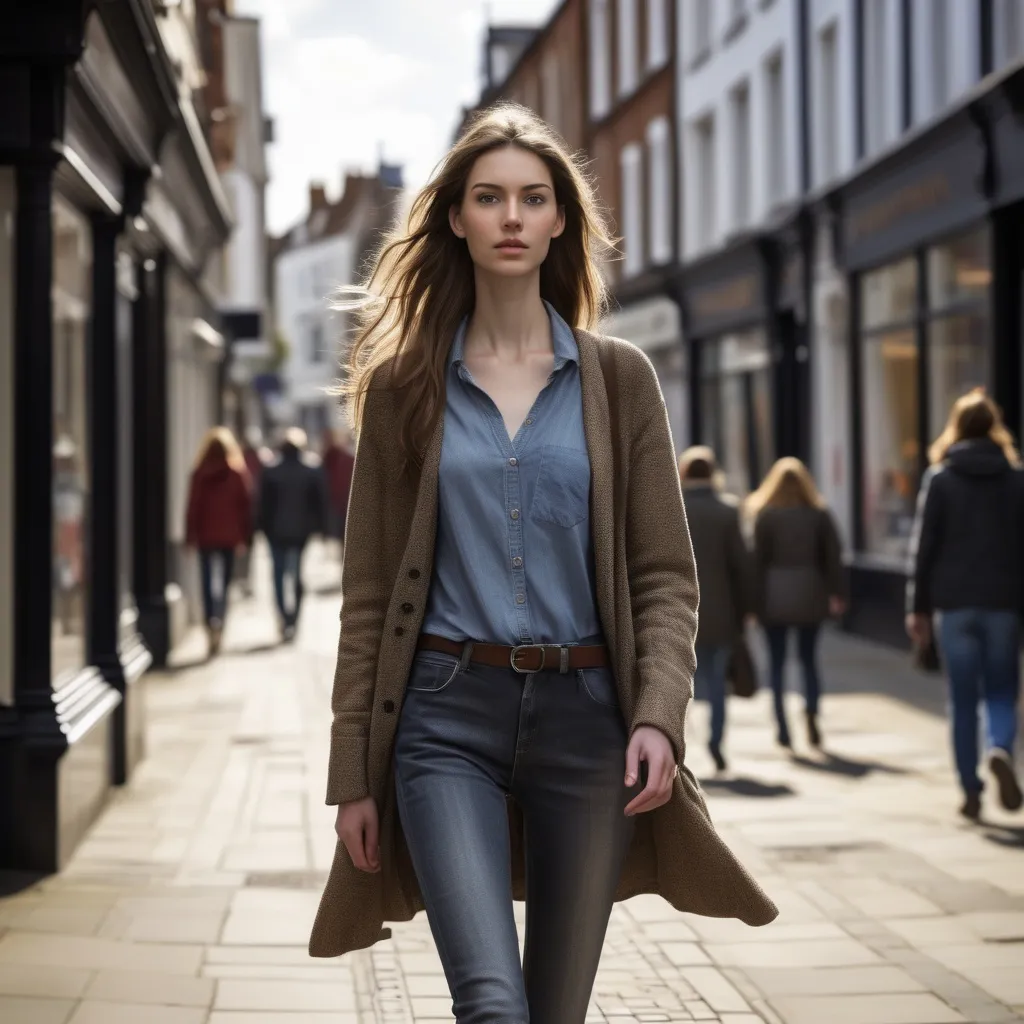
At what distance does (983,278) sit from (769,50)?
28.0ft

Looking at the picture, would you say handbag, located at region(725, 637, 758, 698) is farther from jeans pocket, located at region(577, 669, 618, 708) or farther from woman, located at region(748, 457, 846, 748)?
jeans pocket, located at region(577, 669, 618, 708)

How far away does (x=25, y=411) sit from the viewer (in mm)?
7625

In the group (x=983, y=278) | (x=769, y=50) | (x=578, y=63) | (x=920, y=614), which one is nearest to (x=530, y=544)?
(x=920, y=614)

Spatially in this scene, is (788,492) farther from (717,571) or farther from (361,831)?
(361,831)

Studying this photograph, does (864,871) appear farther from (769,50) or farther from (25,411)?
(769,50)

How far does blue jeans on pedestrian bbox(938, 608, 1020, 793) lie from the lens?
8.77m

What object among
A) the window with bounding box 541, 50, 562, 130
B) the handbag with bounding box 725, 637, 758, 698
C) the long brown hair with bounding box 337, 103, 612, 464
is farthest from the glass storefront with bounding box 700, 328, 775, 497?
the long brown hair with bounding box 337, 103, 612, 464

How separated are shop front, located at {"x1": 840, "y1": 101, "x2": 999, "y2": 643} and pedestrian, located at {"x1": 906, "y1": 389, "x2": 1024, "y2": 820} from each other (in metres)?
5.68

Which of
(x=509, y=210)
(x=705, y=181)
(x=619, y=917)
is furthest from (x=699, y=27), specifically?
(x=509, y=210)

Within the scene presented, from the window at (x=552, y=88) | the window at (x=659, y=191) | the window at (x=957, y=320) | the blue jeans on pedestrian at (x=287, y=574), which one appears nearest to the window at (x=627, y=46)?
the window at (x=659, y=191)

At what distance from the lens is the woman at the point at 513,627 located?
3256 mm

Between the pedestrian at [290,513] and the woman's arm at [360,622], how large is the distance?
45.3 feet

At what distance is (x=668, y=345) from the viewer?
2903 centimetres

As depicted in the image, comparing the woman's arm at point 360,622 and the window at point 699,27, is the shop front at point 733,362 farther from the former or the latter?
the woman's arm at point 360,622
